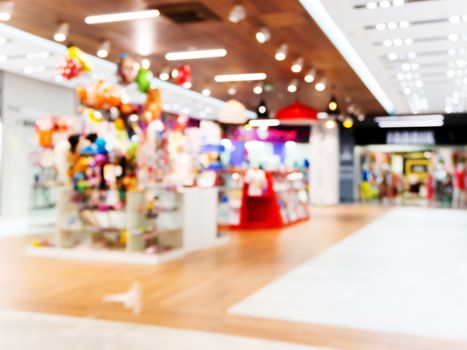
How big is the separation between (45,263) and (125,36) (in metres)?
3.84

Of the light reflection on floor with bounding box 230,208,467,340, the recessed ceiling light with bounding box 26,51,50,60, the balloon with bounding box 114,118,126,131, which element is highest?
the recessed ceiling light with bounding box 26,51,50,60

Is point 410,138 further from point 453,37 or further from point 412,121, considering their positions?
point 453,37

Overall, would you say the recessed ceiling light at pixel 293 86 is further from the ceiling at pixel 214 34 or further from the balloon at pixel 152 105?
the balloon at pixel 152 105

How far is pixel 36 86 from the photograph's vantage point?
13.4 meters

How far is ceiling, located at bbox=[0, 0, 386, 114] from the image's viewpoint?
7016 millimetres

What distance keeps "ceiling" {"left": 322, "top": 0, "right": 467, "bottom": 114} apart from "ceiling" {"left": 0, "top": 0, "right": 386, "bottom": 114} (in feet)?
0.47

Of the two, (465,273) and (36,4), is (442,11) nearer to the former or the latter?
(465,273)

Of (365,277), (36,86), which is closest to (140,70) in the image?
(365,277)

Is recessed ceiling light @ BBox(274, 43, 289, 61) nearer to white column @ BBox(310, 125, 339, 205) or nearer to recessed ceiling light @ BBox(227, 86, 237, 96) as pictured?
recessed ceiling light @ BBox(227, 86, 237, 96)

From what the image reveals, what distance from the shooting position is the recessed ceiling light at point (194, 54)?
9500 mm

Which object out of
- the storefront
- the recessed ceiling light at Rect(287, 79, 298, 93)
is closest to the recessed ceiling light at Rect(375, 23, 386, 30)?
the recessed ceiling light at Rect(287, 79, 298, 93)

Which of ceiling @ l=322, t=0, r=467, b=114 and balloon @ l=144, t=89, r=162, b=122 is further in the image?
balloon @ l=144, t=89, r=162, b=122

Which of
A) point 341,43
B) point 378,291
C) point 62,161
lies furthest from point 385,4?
point 62,161

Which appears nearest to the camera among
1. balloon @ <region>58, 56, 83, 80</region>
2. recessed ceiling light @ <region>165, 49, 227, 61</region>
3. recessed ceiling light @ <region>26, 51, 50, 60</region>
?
balloon @ <region>58, 56, 83, 80</region>
